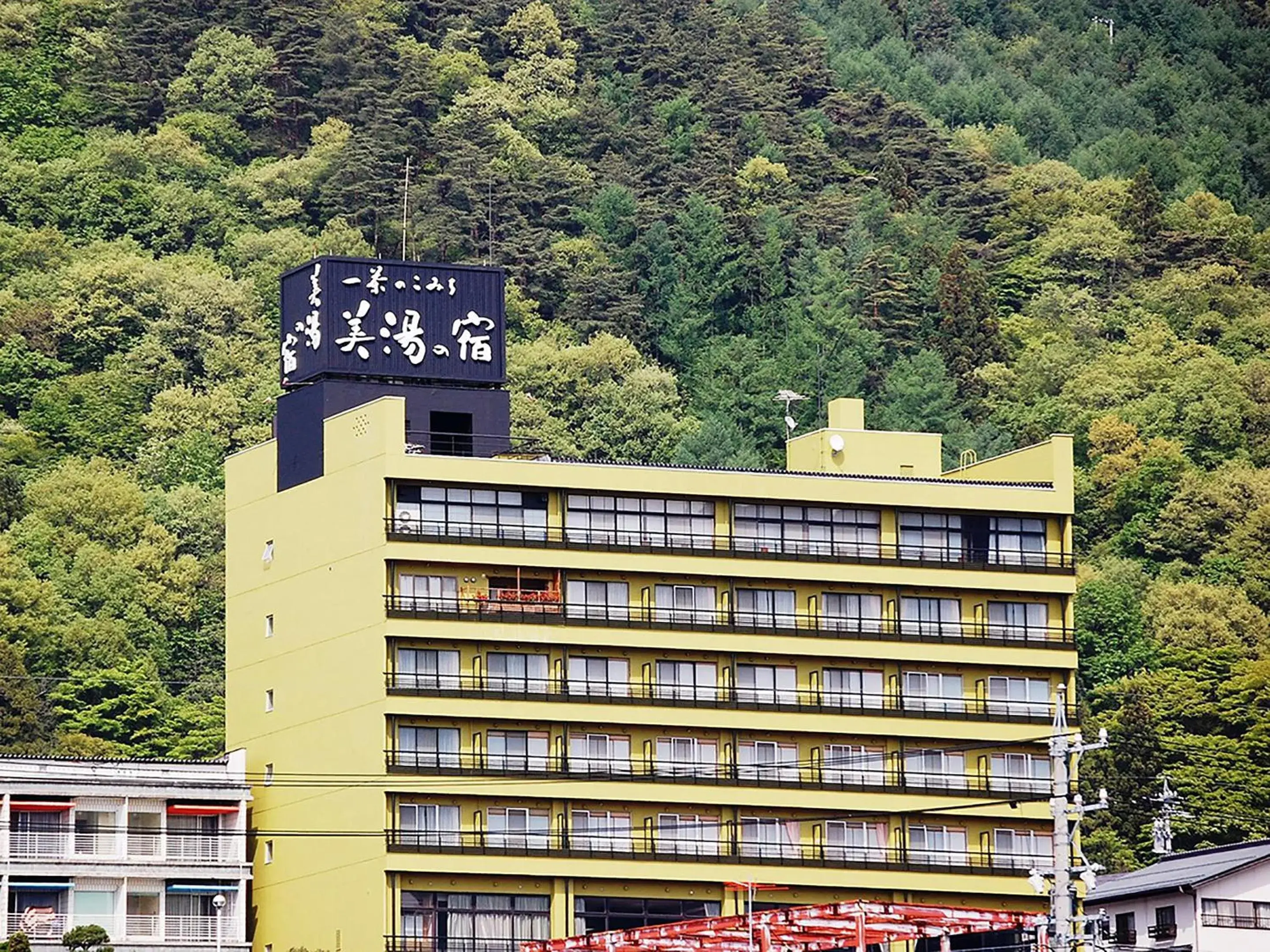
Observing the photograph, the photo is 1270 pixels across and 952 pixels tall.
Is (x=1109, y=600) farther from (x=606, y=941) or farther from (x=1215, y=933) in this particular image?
(x=606, y=941)

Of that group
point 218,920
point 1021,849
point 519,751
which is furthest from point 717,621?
point 218,920

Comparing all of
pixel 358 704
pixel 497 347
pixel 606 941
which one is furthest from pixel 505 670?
pixel 606 941

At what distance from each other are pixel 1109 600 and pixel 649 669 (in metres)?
65.7

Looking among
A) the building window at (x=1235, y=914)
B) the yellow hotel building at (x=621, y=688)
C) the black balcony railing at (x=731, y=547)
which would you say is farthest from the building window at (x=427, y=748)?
the building window at (x=1235, y=914)

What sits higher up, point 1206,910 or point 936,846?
point 936,846

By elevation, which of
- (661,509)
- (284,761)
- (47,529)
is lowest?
(284,761)

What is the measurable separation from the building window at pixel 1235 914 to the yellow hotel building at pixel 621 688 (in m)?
8.40

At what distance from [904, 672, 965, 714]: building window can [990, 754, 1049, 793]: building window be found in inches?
107

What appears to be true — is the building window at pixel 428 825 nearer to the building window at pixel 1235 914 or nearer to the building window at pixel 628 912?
the building window at pixel 628 912

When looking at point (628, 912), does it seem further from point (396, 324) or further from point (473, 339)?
point (396, 324)

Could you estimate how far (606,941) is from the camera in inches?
4077

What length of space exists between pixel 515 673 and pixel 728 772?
942cm

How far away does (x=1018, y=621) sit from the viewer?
134 meters

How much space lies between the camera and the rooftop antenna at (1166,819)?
147m
